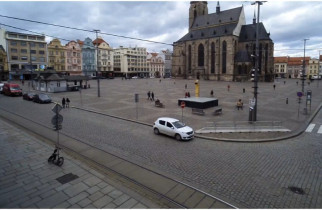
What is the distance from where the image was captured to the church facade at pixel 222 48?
76.7m

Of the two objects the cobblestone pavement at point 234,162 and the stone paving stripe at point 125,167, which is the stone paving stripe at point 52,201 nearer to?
the stone paving stripe at point 125,167

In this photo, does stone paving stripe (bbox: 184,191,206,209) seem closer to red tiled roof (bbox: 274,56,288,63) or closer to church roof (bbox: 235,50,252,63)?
church roof (bbox: 235,50,252,63)

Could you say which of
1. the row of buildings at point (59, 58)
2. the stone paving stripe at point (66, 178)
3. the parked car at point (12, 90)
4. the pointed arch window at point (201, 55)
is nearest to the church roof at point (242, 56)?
the pointed arch window at point (201, 55)

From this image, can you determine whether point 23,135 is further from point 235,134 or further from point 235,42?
point 235,42

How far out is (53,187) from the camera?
305 inches

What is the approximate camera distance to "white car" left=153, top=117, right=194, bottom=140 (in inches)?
532

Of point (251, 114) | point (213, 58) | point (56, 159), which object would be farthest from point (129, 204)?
point (213, 58)

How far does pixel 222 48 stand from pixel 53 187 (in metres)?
83.7

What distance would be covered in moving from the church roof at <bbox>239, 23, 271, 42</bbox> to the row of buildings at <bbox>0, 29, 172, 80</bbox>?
140 ft

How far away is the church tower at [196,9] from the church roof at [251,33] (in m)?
22.8

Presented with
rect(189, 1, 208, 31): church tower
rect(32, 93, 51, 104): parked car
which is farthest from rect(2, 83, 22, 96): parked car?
rect(189, 1, 208, 31): church tower

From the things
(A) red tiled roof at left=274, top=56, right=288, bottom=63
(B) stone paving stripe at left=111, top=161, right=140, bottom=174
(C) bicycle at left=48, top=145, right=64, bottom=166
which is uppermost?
(A) red tiled roof at left=274, top=56, right=288, bottom=63

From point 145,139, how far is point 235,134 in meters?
6.44

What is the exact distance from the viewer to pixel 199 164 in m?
9.99
